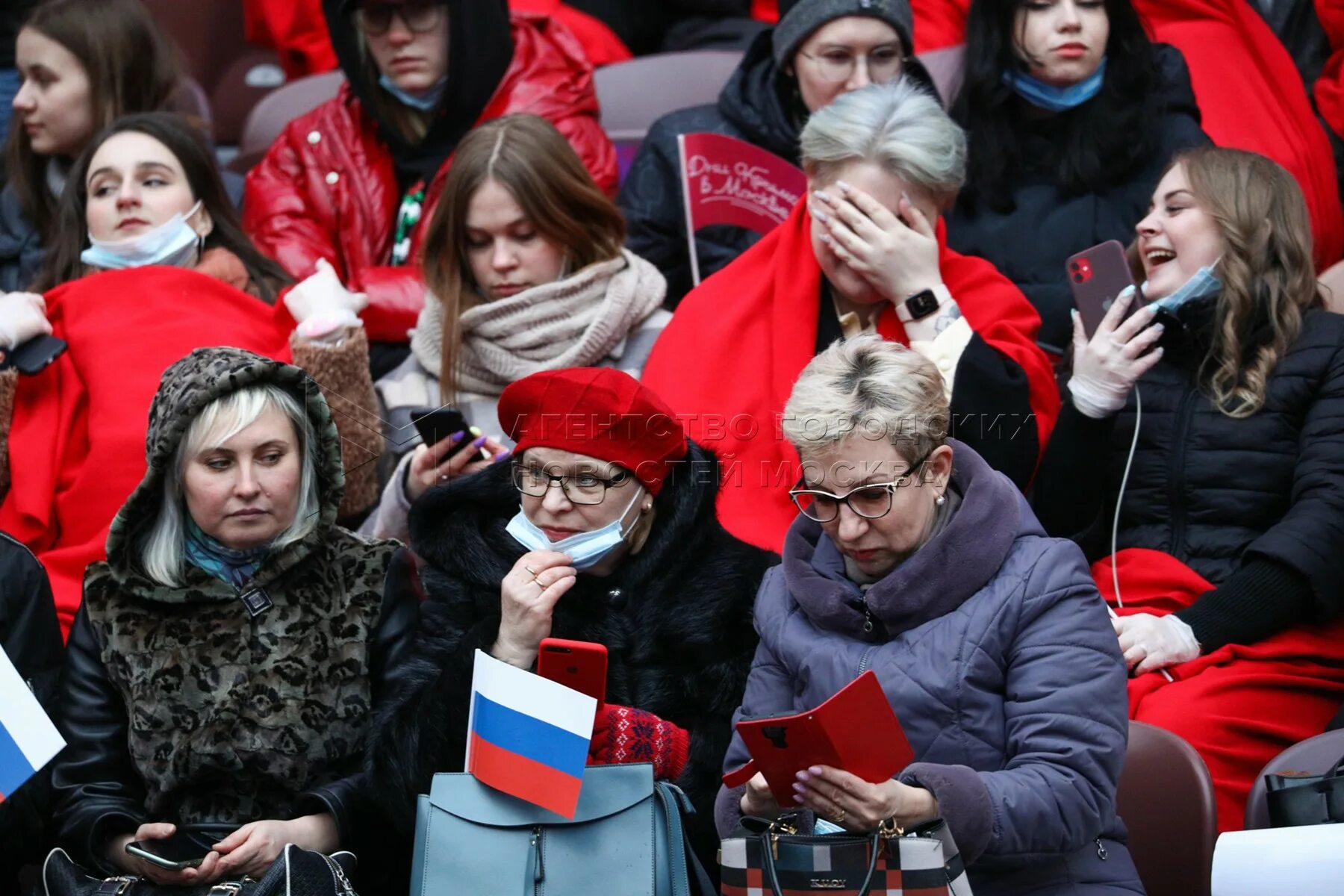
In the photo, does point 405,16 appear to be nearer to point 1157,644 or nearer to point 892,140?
point 892,140

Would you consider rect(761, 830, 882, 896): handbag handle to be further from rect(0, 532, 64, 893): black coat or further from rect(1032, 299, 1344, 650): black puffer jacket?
rect(0, 532, 64, 893): black coat

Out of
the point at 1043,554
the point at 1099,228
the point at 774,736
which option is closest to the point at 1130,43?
the point at 1099,228

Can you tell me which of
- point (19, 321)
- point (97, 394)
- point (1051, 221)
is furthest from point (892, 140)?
point (19, 321)

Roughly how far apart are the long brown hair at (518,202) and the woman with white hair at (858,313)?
0.40 meters

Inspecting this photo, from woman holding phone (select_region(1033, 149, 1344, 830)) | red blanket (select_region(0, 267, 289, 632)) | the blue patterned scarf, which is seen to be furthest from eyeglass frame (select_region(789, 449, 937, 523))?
red blanket (select_region(0, 267, 289, 632))

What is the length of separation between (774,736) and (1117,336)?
1724mm

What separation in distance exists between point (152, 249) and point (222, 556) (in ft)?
5.07

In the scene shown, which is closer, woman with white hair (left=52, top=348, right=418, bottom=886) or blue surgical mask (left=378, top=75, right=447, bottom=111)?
woman with white hair (left=52, top=348, right=418, bottom=886)

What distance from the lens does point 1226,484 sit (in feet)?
13.4

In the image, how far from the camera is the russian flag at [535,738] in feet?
10.0

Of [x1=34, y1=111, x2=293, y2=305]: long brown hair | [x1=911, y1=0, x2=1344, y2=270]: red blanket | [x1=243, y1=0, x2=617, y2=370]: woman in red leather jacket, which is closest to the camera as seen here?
[x1=34, y1=111, x2=293, y2=305]: long brown hair

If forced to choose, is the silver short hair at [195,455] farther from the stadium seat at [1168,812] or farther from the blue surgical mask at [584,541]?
the stadium seat at [1168,812]

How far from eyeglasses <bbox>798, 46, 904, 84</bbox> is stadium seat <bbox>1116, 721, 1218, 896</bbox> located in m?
2.47

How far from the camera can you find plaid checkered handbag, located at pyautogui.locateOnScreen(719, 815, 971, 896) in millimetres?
2783
